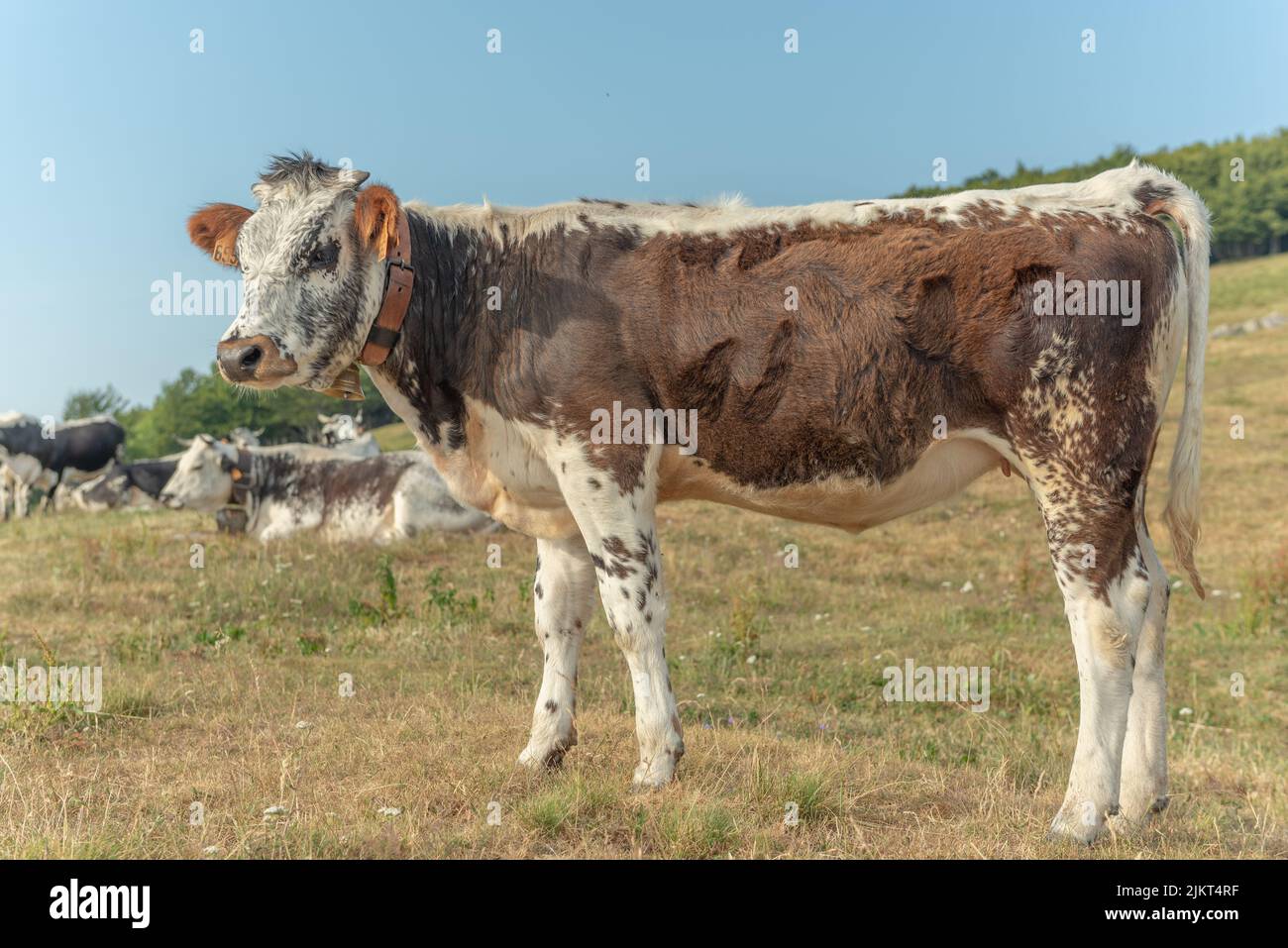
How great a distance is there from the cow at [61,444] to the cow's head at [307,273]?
21.2 metres

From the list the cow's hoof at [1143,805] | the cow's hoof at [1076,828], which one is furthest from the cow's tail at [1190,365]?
the cow's hoof at [1076,828]

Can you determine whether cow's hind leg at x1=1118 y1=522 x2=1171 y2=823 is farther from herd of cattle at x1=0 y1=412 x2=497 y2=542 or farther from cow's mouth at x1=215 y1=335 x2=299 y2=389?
herd of cattle at x1=0 y1=412 x2=497 y2=542

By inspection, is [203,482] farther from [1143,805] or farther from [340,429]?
[1143,805]

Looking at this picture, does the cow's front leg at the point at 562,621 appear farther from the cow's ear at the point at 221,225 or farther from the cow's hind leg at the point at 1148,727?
the cow's hind leg at the point at 1148,727

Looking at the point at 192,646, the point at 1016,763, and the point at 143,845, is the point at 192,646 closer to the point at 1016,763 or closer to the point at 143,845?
the point at 143,845

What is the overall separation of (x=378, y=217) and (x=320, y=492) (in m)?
11.8

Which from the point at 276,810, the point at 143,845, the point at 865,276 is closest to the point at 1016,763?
the point at 865,276

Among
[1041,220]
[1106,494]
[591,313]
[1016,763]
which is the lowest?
[1016,763]

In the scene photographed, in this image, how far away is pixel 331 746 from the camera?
6.70 metres

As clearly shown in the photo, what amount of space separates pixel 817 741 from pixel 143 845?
3.84 m

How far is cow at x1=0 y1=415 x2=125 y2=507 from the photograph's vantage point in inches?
974

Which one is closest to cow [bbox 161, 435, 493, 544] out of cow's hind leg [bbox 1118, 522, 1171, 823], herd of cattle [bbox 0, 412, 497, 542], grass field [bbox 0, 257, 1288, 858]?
herd of cattle [bbox 0, 412, 497, 542]

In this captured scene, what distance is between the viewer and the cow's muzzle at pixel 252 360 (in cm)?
556

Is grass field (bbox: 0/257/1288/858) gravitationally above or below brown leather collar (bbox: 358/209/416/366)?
below
